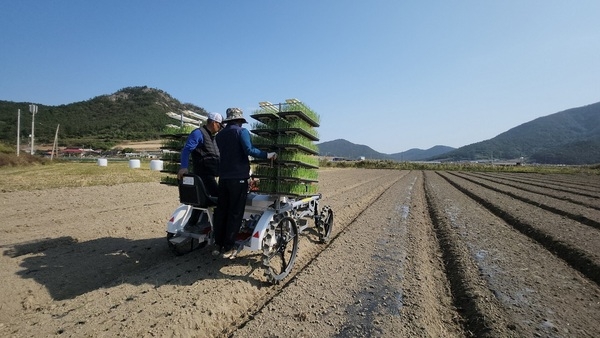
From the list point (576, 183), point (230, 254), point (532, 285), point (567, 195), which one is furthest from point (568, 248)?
point (576, 183)

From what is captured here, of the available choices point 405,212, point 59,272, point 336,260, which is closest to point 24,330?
point 59,272

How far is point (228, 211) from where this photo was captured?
4180mm

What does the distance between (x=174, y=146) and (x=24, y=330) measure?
3.22 m

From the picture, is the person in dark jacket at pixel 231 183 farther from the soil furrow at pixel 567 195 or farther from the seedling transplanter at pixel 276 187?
the soil furrow at pixel 567 195

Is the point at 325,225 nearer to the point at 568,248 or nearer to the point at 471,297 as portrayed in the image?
the point at 471,297

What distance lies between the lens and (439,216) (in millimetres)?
9758

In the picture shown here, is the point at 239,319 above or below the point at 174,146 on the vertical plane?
below

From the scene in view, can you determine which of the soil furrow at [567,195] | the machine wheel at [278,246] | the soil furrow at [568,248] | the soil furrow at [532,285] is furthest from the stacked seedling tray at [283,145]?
the soil furrow at [567,195]

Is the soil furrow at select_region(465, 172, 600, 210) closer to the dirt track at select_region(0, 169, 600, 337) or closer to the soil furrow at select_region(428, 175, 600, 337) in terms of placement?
the dirt track at select_region(0, 169, 600, 337)

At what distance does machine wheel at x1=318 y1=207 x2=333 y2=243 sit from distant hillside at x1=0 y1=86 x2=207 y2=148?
59.8m

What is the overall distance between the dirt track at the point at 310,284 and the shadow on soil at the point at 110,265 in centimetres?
2

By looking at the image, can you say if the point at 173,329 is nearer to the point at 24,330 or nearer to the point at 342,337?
the point at 24,330

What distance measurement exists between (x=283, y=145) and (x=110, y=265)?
3.23 meters

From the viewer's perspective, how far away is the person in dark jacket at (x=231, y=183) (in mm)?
4145
